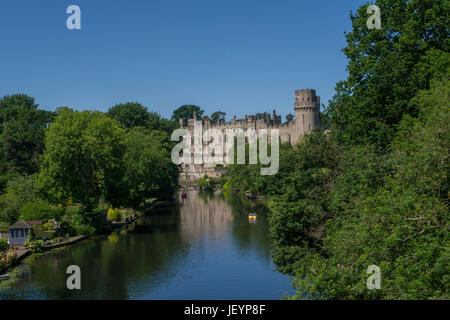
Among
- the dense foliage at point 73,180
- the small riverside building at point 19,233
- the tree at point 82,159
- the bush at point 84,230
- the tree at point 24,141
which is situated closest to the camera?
the small riverside building at point 19,233

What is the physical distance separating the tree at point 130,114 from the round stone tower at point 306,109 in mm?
25104

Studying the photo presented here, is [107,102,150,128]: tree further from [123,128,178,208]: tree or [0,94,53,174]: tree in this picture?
[0,94,53,174]: tree

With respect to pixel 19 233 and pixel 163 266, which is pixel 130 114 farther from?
pixel 163 266

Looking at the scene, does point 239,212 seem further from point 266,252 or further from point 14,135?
point 14,135

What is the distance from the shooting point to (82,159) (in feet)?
124

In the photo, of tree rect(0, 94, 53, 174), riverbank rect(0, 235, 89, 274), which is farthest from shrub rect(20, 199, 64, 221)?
tree rect(0, 94, 53, 174)

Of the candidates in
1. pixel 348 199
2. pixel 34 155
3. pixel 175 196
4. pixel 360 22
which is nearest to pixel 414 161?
pixel 348 199

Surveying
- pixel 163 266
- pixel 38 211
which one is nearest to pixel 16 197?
pixel 38 211

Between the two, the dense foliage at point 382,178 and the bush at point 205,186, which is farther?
the bush at point 205,186

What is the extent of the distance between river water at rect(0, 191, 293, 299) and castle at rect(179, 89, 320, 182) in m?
43.0

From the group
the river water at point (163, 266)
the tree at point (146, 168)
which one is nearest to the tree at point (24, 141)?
the tree at point (146, 168)

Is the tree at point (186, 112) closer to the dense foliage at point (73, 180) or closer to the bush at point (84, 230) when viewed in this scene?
the dense foliage at point (73, 180)

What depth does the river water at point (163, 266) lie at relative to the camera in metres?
22.5

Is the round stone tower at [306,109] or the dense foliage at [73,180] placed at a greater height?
the round stone tower at [306,109]
